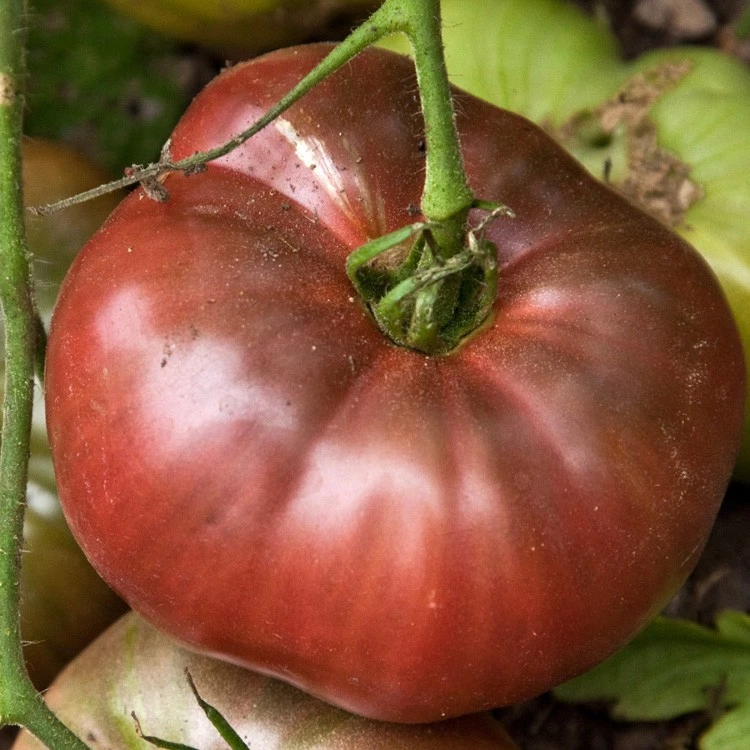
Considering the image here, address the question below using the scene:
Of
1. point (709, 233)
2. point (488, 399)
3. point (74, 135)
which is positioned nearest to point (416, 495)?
point (488, 399)

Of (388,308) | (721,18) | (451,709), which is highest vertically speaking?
(388,308)

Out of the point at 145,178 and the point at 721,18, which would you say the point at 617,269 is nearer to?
the point at 145,178

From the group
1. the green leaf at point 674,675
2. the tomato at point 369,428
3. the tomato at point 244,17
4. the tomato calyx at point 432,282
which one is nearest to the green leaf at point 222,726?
the tomato at point 369,428

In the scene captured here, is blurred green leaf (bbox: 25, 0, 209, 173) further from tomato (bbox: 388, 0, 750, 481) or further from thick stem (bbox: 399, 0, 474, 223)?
thick stem (bbox: 399, 0, 474, 223)

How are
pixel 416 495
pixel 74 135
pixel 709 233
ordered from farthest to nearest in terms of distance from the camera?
pixel 74 135
pixel 709 233
pixel 416 495

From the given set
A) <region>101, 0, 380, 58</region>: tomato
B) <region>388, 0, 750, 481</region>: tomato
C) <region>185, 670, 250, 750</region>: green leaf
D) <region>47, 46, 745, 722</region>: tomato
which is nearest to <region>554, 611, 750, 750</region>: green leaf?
<region>388, 0, 750, 481</region>: tomato

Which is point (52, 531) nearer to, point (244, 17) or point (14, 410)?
point (14, 410)

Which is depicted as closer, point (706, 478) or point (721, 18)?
point (706, 478)
